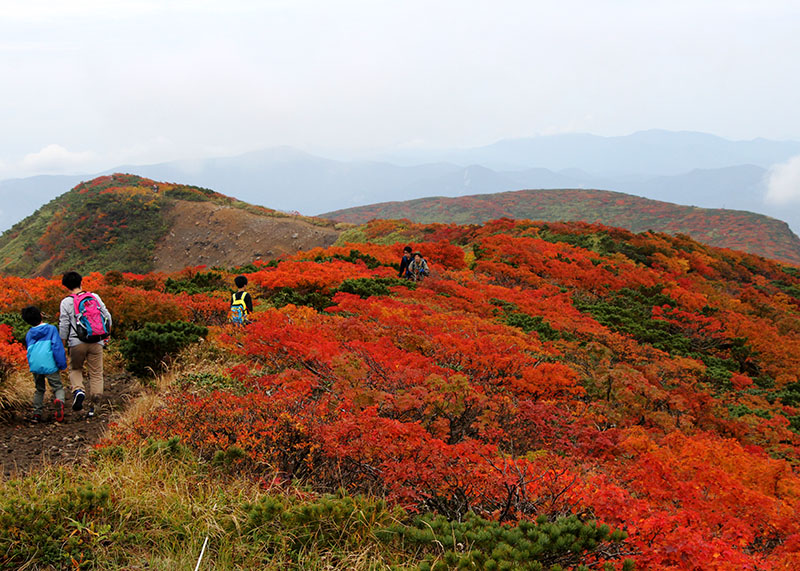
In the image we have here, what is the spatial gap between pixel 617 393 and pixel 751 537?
12.2ft

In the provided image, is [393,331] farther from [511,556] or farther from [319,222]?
[319,222]

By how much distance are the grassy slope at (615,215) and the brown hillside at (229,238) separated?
33.7m

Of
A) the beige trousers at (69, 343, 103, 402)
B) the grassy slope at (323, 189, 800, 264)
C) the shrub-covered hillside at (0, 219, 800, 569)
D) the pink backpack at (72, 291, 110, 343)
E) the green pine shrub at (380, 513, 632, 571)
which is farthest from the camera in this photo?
the grassy slope at (323, 189, 800, 264)

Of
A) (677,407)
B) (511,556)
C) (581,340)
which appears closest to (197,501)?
(511,556)

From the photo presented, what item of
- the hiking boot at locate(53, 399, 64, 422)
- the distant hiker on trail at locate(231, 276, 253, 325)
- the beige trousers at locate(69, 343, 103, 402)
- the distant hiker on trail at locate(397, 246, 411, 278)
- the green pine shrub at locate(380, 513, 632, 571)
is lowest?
the green pine shrub at locate(380, 513, 632, 571)

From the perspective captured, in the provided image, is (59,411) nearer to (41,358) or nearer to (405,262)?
(41,358)

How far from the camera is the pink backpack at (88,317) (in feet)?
21.1

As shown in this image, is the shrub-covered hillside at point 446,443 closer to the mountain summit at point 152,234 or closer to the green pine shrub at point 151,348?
the green pine shrub at point 151,348

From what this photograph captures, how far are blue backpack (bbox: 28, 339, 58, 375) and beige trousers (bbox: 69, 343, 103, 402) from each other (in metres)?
0.31

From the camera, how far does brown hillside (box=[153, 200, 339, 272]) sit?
32.6 metres

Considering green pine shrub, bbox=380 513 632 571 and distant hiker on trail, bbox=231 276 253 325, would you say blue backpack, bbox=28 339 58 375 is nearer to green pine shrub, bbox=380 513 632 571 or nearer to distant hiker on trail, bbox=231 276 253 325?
distant hiker on trail, bbox=231 276 253 325

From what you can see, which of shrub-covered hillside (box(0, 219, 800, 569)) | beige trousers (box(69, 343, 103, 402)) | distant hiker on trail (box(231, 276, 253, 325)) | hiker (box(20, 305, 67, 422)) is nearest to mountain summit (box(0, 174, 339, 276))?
shrub-covered hillside (box(0, 219, 800, 569))

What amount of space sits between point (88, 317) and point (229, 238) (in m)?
29.3

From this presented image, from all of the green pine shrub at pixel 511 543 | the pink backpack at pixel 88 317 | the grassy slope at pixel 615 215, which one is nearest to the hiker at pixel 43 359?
the pink backpack at pixel 88 317
